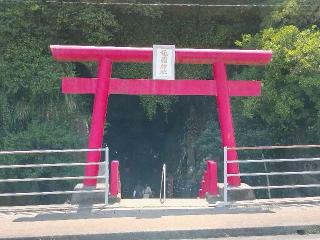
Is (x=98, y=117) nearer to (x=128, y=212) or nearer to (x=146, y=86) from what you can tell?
(x=146, y=86)

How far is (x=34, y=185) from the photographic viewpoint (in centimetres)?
1557

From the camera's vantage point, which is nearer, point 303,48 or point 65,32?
point 303,48

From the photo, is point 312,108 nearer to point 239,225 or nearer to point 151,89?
point 151,89

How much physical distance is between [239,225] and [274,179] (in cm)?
882

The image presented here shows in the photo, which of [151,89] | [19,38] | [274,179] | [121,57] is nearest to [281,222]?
[151,89]

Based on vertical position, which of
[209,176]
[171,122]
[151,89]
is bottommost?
[209,176]

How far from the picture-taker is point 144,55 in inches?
387

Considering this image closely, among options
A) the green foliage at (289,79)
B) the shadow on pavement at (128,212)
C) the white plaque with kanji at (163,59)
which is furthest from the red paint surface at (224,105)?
the green foliage at (289,79)

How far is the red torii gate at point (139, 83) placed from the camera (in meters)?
9.76

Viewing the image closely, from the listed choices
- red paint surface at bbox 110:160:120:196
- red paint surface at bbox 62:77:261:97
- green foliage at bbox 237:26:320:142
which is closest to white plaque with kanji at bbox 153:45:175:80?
red paint surface at bbox 62:77:261:97

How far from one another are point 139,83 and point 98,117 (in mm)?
978

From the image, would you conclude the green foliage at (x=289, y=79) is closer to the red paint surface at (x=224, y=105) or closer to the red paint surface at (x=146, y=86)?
the red paint surface at (x=146, y=86)

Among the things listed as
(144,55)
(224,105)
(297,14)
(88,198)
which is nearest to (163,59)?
(144,55)

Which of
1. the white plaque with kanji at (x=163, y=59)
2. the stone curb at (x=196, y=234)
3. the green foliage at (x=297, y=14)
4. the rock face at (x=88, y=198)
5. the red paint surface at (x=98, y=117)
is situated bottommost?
the stone curb at (x=196, y=234)
